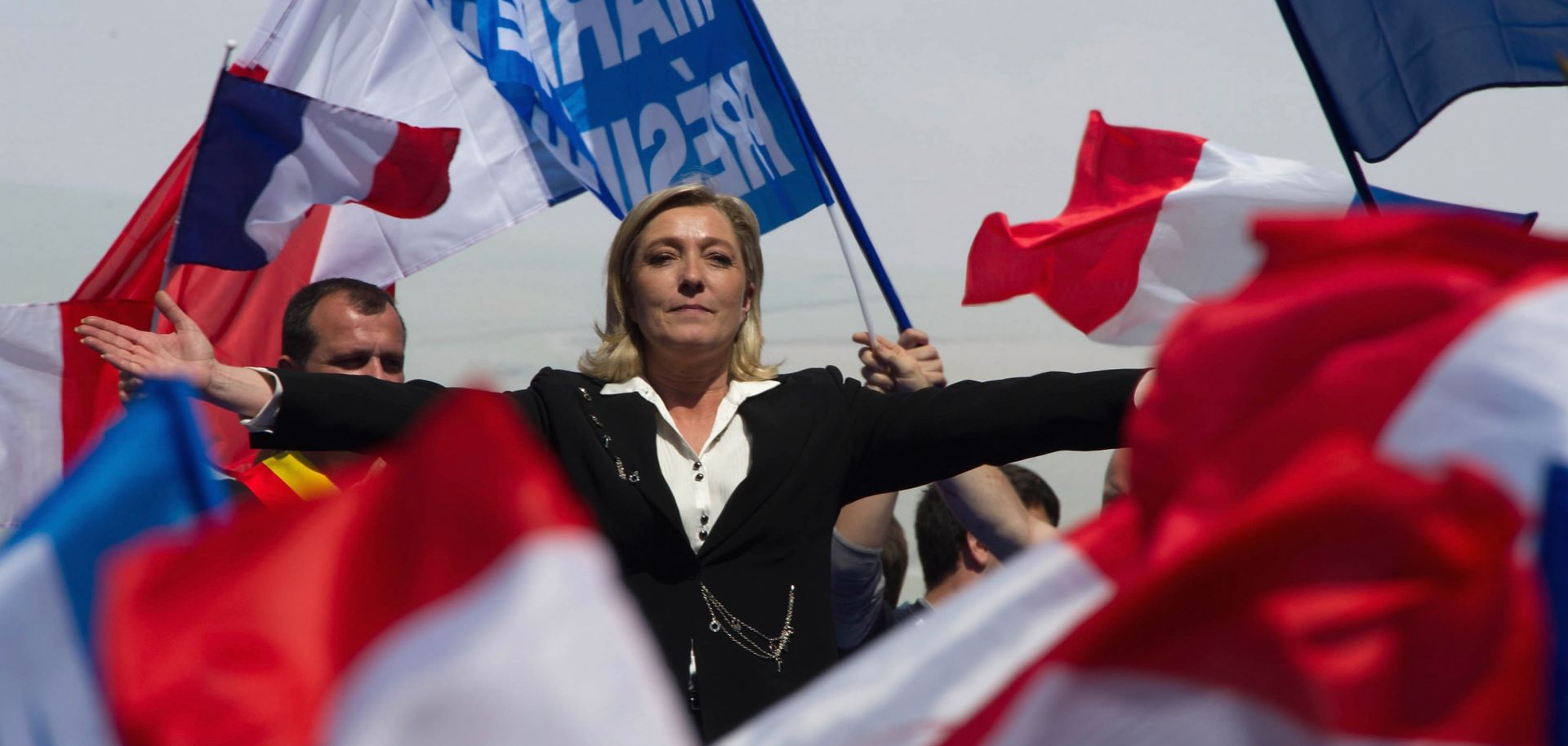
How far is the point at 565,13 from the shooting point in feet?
18.5

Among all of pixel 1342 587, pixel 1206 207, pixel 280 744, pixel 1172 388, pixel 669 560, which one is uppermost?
pixel 280 744

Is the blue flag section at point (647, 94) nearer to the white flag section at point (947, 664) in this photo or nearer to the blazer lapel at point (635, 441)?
the blazer lapel at point (635, 441)

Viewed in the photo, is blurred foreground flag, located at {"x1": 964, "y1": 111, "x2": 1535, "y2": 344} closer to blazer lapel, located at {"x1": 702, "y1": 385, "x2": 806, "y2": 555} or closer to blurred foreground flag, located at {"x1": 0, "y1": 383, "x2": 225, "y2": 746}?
blazer lapel, located at {"x1": 702, "y1": 385, "x2": 806, "y2": 555}

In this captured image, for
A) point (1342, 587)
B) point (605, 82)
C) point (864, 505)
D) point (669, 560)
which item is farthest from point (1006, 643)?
point (605, 82)

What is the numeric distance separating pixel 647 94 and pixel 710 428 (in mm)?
2328

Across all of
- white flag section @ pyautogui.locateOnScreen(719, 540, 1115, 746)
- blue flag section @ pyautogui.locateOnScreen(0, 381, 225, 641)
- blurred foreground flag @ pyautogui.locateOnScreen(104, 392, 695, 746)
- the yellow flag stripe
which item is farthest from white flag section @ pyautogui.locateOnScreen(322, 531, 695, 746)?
the yellow flag stripe

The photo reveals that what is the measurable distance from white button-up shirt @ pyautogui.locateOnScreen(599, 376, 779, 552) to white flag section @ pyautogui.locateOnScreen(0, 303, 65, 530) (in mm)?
2833

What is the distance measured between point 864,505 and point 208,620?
254cm

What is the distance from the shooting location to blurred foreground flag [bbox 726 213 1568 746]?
1479 mm

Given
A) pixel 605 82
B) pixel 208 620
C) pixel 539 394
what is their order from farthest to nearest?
pixel 605 82, pixel 539 394, pixel 208 620

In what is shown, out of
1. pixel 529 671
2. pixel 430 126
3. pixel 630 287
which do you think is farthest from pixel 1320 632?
pixel 430 126

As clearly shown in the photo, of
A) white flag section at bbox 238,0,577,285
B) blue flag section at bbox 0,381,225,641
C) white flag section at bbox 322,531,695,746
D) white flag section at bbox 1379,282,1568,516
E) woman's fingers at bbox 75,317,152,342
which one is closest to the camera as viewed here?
white flag section at bbox 322,531,695,746

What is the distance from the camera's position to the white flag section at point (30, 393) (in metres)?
5.47

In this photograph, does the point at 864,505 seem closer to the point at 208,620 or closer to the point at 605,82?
the point at 605,82
